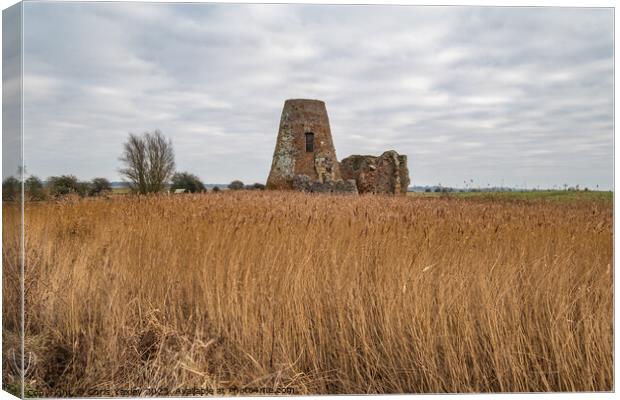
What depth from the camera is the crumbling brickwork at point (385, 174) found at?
17938mm

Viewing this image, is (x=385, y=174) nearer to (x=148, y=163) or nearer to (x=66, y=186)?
(x=148, y=163)

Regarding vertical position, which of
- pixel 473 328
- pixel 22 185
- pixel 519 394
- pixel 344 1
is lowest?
pixel 519 394

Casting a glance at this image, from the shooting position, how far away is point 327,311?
2.97 m

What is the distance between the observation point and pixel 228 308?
9.61 ft

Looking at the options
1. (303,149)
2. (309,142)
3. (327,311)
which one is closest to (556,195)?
(327,311)

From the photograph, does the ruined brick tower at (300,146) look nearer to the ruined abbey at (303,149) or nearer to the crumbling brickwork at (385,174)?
the ruined abbey at (303,149)

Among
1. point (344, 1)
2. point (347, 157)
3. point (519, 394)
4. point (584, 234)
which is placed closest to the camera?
point (519, 394)

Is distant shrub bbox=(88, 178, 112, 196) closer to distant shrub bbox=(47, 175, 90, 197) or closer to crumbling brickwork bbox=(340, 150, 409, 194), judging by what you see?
distant shrub bbox=(47, 175, 90, 197)

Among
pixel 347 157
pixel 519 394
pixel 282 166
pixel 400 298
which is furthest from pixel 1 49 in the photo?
pixel 347 157

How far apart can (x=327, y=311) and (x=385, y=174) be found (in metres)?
15.5

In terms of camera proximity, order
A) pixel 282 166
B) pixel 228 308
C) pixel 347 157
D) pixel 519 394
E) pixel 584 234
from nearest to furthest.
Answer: pixel 519 394 → pixel 228 308 → pixel 584 234 → pixel 282 166 → pixel 347 157

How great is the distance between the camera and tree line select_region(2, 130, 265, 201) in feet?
9.88

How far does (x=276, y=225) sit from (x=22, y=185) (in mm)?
1770

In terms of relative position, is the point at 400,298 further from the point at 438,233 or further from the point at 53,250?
the point at 53,250
